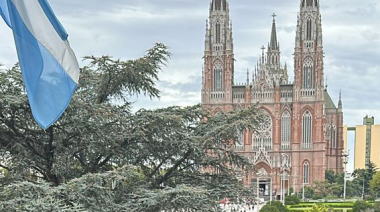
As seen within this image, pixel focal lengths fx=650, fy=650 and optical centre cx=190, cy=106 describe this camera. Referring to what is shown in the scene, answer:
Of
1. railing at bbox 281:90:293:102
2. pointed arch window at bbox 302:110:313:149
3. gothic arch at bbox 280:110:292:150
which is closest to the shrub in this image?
pointed arch window at bbox 302:110:313:149

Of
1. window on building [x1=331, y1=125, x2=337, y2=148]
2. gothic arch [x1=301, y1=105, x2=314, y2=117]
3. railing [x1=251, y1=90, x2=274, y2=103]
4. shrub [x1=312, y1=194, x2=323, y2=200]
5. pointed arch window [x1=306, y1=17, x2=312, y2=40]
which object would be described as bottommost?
shrub [x1=312, y1=194, x2=323, y2=200]

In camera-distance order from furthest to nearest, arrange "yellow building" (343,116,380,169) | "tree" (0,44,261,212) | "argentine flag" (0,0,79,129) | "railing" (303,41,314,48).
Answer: "yellow building" (343,116,380,169) < "railing" (303,41,314,48) < "tree" (0,44,261,212) < "argentine flag" (0,0,79,129)

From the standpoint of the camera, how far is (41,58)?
5000 millimetres

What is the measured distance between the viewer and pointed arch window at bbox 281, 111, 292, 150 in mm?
55572

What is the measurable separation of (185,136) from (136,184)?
1.07 metres

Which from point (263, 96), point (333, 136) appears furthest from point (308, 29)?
point (333, 136)

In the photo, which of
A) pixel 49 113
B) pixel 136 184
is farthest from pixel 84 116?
pixel 49 113

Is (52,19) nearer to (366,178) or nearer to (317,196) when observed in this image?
(317,196)

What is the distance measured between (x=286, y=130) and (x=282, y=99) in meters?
2.79

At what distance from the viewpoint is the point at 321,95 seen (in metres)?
54.4

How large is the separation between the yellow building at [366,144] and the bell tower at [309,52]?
77.4 feet

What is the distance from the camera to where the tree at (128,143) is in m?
8.78

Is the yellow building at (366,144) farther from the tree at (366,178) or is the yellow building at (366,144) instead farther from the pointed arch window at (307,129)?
the pointed arch window at (307,129)

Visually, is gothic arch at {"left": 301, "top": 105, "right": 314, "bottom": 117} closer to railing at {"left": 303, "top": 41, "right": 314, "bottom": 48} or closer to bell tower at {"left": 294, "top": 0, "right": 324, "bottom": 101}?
bell tower at {"left": 294, "top": 0, "right": 324, "bottom": 101}
